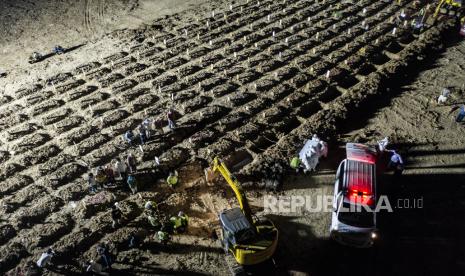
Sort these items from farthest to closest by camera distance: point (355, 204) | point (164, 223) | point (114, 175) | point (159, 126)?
point (159, 126)
point (114, 175)
point (164, 223)
point (355, 204)

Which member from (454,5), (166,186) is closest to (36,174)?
(166,186)

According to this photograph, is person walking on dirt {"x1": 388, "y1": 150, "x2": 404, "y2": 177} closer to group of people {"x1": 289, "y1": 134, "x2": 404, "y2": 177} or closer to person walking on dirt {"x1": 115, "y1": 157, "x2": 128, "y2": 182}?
group of people {"x1": 289, "y1": 134, "x2": 404, "y2": 177}

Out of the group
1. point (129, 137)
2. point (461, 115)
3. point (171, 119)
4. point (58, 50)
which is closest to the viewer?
point (129, 137)

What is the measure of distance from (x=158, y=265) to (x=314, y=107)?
10.2 meters

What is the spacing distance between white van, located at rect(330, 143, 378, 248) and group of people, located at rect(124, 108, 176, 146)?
7342mm

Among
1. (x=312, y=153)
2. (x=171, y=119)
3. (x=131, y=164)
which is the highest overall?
(x=171, y=119)

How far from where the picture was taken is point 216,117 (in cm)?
1736

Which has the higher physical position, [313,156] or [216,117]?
[216,117]

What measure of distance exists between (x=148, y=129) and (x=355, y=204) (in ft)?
29.1

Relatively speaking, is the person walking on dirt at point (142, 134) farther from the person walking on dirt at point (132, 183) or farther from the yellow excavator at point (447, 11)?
the yellow excavator at point (447, 11)

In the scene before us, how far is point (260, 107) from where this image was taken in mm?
17781

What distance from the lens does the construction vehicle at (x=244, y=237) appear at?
11000mm

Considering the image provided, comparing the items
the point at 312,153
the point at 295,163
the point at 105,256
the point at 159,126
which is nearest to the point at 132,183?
the point at 105,256

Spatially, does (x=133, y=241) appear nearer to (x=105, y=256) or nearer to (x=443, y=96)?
(x=105, y=256)
